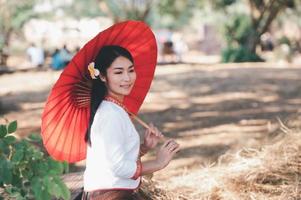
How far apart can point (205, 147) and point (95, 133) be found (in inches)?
176

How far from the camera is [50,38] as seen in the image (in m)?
40.0

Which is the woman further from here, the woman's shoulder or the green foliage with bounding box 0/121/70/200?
Result: the green foliage with bounding box 0/121/70/200

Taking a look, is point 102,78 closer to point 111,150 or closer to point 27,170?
point 111,150

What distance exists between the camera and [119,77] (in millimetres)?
2375

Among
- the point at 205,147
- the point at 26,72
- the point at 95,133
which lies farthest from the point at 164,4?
the point at 95,133

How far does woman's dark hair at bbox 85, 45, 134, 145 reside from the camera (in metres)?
2.36

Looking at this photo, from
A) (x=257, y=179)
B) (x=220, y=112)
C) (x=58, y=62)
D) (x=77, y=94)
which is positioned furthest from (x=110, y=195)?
(x=58, y=62)

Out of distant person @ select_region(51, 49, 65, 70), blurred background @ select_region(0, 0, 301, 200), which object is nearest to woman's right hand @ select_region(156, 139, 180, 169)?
blurred background @ select_region(0, 0, 301, 200)

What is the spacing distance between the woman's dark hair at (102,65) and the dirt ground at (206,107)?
8.48 ft

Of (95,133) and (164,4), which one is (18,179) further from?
(164,4)

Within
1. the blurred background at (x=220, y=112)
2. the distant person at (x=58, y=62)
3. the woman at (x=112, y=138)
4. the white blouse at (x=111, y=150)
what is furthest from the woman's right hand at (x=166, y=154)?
the distant person at (x=58, y=62)

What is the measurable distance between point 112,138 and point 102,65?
0.33m

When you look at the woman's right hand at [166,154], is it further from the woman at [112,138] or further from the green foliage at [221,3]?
the green foliage at [221,3]

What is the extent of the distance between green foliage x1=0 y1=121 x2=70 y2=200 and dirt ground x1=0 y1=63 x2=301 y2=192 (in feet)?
9.31
